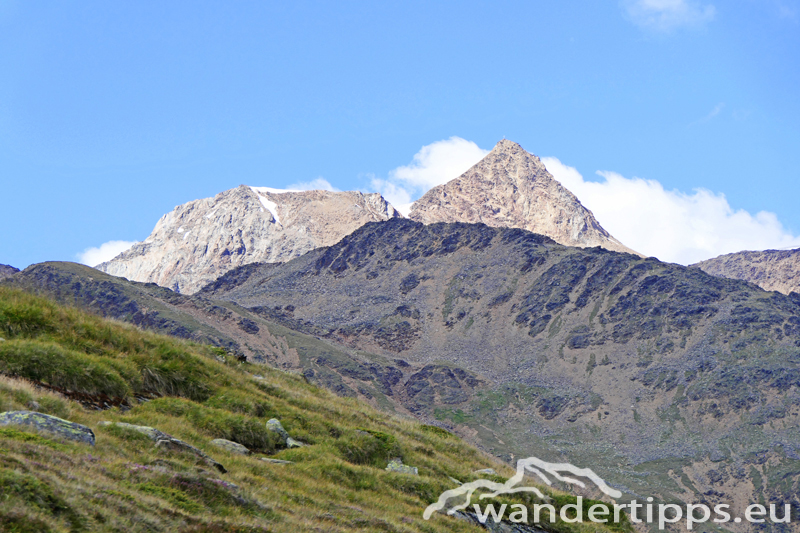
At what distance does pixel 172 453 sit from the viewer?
46.4ft

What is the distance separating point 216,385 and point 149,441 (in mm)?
7589

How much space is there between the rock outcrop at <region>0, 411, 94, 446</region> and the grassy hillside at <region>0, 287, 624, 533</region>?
0.31m

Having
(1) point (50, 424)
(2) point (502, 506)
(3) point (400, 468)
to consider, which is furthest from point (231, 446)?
(2) point (502, 506)

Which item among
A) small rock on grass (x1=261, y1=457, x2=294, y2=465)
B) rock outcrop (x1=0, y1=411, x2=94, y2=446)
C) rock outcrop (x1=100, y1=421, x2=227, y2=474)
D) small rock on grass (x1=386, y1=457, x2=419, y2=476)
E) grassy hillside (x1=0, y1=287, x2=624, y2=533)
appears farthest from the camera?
small rock on grass (x1=386, y1=457, x2=419, y2=476)

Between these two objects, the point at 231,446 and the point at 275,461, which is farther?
the point at 275,461

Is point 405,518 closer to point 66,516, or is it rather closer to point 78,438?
point 78,438

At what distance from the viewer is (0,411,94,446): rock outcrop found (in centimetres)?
1259

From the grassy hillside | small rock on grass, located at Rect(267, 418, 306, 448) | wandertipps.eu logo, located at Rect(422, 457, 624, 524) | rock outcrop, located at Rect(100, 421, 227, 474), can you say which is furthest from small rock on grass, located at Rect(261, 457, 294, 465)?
wandertipps.eu logo, located at Rect(422, 457, 624, 524)

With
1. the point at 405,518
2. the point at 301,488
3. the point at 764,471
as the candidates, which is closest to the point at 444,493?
the point at 405,518

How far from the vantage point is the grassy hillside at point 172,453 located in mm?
10406

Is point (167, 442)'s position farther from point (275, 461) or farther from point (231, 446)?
point (275, 461)

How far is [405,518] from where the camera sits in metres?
16.2

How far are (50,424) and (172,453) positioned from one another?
242cm

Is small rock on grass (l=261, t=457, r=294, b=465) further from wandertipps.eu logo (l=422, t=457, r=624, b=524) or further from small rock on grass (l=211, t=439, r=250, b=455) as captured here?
wandertipps.eu logo (l=422, t=457, r=624, b=524)
